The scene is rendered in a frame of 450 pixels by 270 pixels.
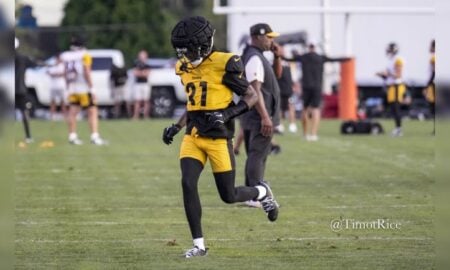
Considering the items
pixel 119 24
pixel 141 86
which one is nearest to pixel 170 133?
pixel 141 86

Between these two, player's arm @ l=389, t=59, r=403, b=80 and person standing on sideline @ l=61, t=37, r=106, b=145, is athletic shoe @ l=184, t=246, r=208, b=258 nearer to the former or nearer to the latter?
person standing on sideline @ l=61, t=37, r=106, b=145

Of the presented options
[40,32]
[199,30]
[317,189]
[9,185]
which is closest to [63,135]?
[317,189]

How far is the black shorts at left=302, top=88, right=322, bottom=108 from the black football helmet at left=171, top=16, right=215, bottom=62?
15002mm

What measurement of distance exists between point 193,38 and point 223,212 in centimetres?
381

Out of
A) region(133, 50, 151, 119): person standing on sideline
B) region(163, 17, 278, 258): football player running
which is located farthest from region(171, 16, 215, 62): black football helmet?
region(133, 50, 151, 119): person standing on sideline

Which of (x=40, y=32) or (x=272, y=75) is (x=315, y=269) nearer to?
(x=272, y=75)

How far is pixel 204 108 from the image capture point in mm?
9758

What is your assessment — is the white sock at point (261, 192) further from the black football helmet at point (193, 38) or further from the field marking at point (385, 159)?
the field marking at point (385, 159)

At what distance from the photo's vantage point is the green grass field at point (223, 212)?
9602 mm

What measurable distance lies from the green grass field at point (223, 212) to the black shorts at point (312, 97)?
7.24ft

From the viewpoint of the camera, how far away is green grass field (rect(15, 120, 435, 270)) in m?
9.60

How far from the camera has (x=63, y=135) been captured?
1071 inches

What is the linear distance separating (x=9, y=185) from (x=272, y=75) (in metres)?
7.91

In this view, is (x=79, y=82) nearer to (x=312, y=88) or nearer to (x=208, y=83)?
(x=312, y=88)
